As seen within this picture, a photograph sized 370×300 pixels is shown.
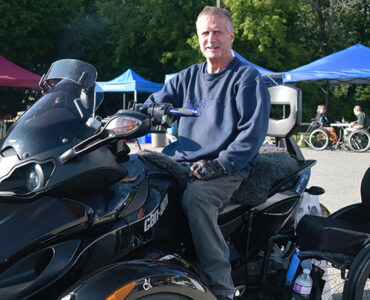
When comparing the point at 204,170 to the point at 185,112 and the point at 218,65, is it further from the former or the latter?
the point at 218,65

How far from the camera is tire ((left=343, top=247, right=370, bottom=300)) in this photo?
2.42 meters

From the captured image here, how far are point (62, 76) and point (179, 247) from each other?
0.98 m

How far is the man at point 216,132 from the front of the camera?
7.30 feet

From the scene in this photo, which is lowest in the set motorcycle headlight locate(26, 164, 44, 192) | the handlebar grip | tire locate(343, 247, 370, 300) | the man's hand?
tire locate(343, 247, 370, 300)

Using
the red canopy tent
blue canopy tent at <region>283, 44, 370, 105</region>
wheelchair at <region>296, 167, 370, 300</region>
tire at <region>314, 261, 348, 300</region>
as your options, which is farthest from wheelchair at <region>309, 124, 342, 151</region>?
wheelchair at <region>296, 167, 370, 300</region>

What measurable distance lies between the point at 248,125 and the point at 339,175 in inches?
291

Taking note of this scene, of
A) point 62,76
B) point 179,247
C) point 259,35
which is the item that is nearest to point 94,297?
point 179,247

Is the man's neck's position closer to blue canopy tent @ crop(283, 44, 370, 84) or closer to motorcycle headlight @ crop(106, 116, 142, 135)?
motorcycle headlight @ crop(106, 116, 142, 135)

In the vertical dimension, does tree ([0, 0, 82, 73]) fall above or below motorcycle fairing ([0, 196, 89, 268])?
below

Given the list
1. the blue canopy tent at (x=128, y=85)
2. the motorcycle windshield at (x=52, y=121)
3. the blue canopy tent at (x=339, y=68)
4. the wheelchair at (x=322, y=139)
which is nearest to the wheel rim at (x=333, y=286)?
the motorcycle windshield at (x=52, y=121)

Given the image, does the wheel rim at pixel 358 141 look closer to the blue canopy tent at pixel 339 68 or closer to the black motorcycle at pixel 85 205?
the blue canopy tent at pixel 339 68

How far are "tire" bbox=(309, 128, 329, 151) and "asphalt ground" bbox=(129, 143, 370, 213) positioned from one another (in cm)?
31

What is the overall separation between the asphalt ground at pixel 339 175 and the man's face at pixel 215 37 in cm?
379

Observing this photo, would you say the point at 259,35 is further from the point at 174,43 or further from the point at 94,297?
the point at 94,297
